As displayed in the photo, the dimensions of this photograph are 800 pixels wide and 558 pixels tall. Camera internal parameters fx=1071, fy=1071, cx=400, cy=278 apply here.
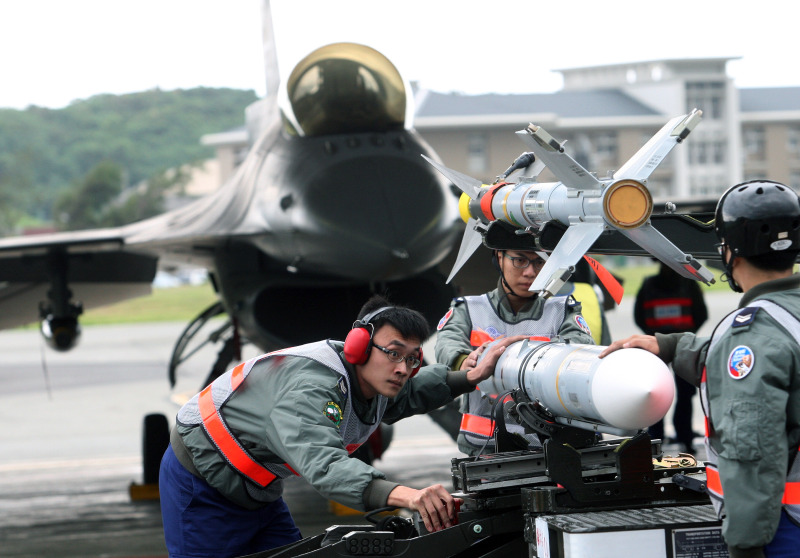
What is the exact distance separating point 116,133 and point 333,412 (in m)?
111

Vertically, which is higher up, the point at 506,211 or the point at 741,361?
the point at 506,211

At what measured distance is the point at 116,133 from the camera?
361 feet

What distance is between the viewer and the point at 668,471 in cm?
397

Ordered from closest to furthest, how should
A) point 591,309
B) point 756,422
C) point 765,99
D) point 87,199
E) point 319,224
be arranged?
point 756,422, point 591,309, point 319,224, point 765,99, point 87,199

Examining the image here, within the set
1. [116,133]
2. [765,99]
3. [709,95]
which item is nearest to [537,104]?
[709,95]

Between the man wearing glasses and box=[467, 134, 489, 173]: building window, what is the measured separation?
5618cm

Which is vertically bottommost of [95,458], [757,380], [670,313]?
[95,458]

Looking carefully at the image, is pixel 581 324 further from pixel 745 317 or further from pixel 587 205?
pixel 745 317

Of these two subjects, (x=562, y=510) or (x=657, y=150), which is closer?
(x=562, y=510)

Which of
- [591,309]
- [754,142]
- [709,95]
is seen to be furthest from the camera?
[709,95]

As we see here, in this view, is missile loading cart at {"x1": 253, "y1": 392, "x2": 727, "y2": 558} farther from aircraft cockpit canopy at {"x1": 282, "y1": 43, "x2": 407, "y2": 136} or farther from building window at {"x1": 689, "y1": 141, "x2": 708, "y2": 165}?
building window at {"x1": 689, "y1": 141, "x2": 708, "y2": 165}

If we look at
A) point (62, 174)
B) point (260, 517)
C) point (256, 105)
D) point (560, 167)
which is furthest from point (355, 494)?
point (62, 174)

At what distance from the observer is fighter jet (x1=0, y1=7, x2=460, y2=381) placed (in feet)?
26.6

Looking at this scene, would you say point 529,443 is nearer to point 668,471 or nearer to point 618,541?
point 668,471
